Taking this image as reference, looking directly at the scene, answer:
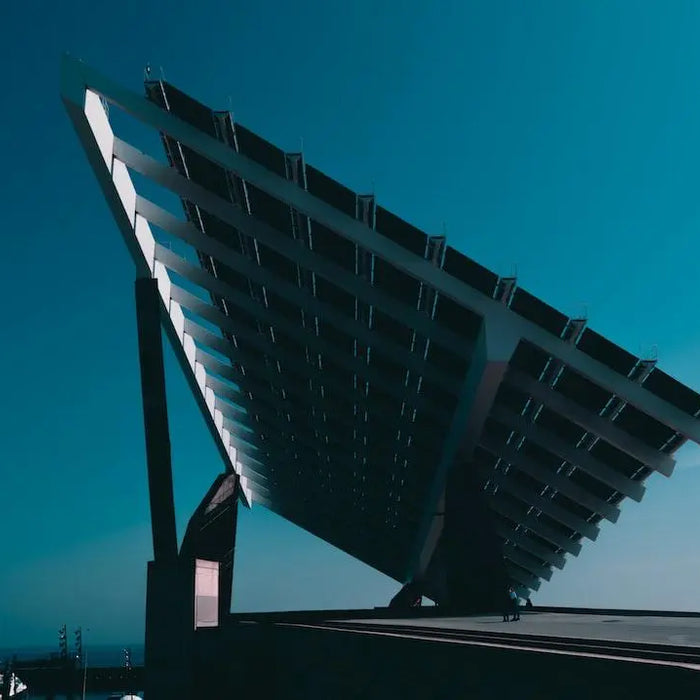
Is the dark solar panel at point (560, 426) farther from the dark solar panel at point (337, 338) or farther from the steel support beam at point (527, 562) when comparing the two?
the steel support beam at point (527, 562)

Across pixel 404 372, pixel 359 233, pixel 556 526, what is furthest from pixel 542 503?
pixel 359 233

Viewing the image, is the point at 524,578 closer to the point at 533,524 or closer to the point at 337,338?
the point at 533,524

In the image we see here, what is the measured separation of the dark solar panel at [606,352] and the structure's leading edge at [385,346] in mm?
34

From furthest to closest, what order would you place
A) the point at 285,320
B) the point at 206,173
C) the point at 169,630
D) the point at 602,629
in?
the point at 285,320
the point at 206,173
the point at 169,630
the point at 602,629

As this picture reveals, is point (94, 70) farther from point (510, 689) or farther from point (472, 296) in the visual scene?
point (510, 689)

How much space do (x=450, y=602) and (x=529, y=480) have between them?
8.50 metres

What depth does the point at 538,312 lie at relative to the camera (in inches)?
693

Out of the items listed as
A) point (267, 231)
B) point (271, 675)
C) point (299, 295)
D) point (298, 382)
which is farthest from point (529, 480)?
point (271, 675)

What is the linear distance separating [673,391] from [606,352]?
1.94 metres

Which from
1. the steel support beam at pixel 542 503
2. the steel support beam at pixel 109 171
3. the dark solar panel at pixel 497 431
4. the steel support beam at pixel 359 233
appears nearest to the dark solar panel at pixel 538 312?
the steel support beam at pixel 359 233

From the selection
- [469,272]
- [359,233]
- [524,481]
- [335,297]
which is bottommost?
[524,481]

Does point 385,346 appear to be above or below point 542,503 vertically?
above

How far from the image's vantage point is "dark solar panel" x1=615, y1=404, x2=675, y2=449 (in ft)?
66.3

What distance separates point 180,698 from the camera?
1591cm
